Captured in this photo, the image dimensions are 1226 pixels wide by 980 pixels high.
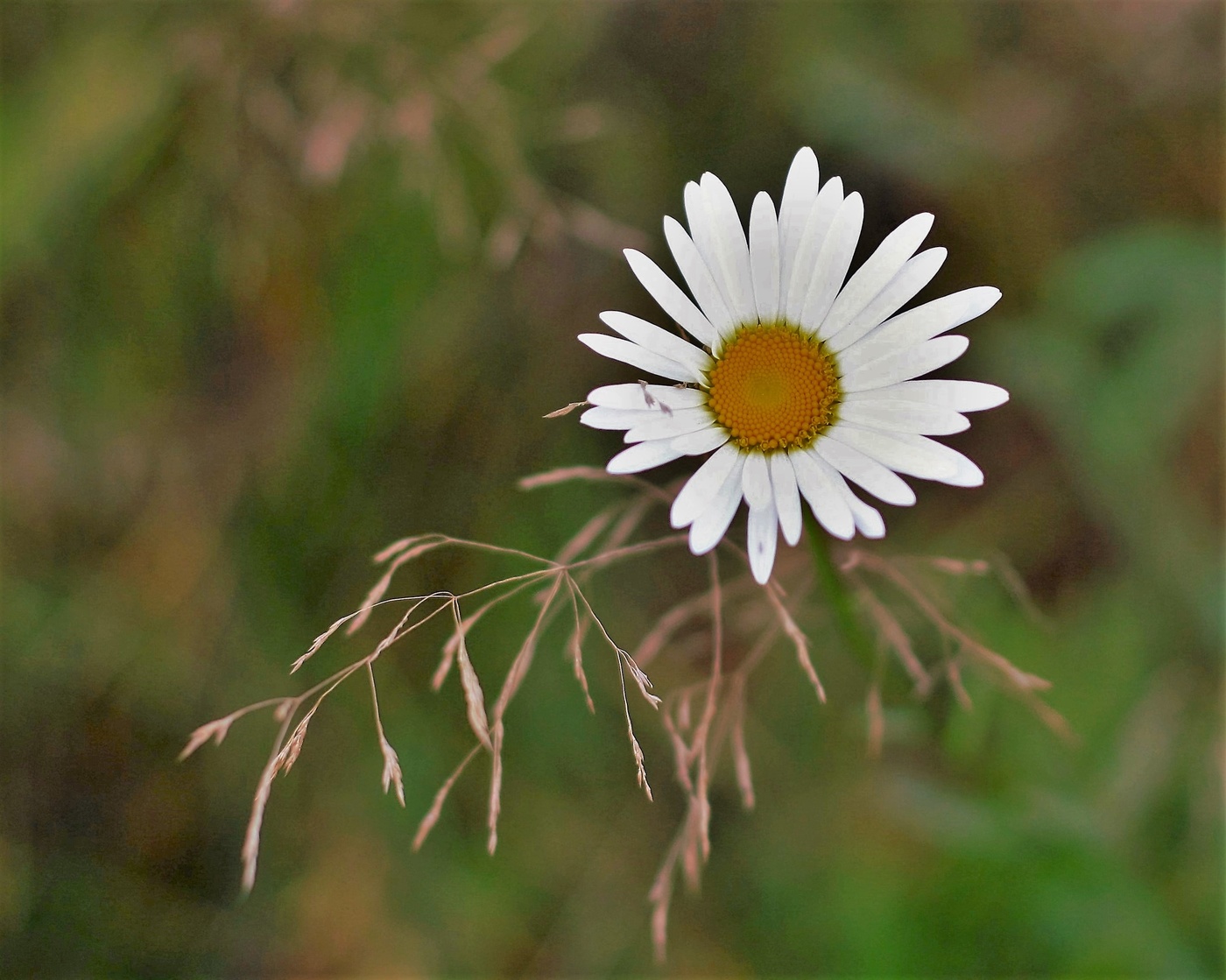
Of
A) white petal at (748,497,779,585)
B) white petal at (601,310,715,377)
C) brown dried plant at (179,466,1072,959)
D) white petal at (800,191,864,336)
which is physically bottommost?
brown dried plant at (179,466,1072,959)

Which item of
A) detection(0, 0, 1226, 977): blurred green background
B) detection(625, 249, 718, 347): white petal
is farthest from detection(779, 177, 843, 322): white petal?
detection(0, 0, 1226, 977): blurred green background

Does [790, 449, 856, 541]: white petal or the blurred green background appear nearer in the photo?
[790, 449, 856, 541]: white petal

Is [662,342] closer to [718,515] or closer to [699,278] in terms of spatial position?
[699,278]

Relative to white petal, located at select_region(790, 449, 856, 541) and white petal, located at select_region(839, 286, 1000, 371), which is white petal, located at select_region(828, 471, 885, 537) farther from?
white petal, located at select_region(839, 286, 1000, 371)

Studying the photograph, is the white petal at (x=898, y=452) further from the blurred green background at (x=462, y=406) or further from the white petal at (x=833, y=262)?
the blurred green background at (x=462, y=406)

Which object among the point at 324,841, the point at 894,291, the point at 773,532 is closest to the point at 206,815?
the point at 324,841

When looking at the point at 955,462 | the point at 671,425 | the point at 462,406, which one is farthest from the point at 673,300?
the point at 462,406

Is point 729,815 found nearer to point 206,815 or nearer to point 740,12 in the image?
point 206,815
